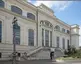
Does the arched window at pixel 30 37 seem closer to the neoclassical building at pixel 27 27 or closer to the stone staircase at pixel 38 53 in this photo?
the neoclassical building at pixel 27 27

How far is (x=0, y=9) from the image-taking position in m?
30.5

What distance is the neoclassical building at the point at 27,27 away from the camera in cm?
3136

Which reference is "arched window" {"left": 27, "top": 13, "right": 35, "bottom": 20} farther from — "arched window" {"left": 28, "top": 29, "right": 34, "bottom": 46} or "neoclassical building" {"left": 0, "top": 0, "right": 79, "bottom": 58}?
"arched window" {"left": 28, "top": 29, "right": 34, "bottom": 46}

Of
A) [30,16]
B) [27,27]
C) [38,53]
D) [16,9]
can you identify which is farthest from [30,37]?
[16,9]

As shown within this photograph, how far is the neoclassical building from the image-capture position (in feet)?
103

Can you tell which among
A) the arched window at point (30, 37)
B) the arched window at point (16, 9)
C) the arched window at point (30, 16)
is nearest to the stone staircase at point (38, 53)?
the arched window at point (30, 37)

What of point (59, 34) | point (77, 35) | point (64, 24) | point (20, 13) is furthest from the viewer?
point (77, 35)

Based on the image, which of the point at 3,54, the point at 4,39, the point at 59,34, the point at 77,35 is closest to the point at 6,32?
the point at 4,39

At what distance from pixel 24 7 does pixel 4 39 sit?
34.1 feet

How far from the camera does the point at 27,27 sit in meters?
37.8

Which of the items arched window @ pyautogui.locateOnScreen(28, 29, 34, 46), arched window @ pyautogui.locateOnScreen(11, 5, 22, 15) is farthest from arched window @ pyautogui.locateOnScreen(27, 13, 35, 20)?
arched window @ pyautogui.locateOnScreen(28, 29, 34, 46)

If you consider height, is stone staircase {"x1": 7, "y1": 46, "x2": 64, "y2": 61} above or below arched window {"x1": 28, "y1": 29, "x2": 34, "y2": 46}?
below

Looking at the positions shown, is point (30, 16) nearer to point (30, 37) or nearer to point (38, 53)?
point (30, 37)

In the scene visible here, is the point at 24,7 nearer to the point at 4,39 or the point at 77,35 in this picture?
the point at 4,39
